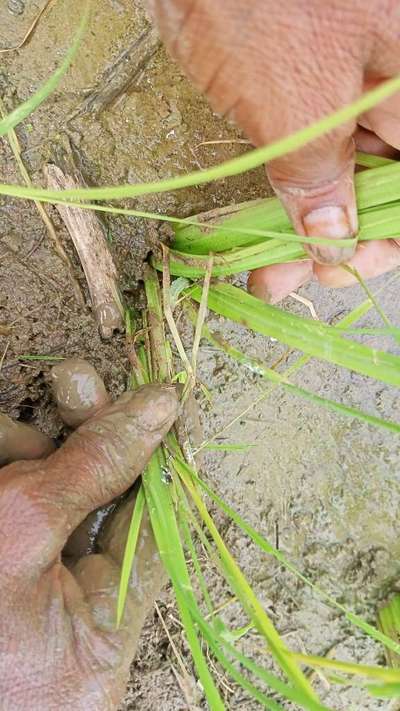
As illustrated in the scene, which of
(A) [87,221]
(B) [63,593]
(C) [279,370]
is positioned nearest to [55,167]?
(A) [87,221]

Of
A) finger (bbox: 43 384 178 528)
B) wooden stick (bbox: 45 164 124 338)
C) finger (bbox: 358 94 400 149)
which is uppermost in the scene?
wooden stick (bbox: 45 164 124 338)

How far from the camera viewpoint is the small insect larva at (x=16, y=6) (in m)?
1.60

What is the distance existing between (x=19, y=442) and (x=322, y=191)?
0.87 m

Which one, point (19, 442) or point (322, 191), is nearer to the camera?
point (322, 191)

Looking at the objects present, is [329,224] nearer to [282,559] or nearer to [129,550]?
[282,559]

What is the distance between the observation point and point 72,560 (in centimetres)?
164

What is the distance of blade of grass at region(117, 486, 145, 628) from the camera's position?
1354 mm

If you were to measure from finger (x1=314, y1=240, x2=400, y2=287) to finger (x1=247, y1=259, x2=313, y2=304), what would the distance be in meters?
0.07

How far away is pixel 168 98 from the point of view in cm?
166

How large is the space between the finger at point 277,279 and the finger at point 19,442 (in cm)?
61

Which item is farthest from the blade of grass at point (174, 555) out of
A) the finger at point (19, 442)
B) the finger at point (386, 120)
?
the finger at point (386, 120)

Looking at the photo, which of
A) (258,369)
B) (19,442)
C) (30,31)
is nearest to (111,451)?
(19,442)

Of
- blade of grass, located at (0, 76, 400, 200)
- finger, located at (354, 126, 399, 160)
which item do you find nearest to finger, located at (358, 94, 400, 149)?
finger, located at (354, 126, 399, 160)

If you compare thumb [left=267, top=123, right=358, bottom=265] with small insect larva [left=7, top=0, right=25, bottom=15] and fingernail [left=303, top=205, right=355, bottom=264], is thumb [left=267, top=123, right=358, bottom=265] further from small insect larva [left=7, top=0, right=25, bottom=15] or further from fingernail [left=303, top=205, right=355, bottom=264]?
small insect larva [left=7, top=0, right=25, bottom=15]
